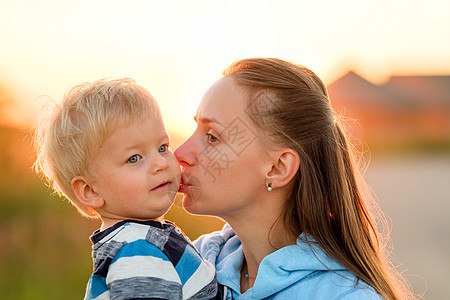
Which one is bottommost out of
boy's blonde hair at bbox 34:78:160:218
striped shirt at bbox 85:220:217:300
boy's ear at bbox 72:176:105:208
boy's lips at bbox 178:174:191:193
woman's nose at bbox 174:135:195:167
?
striped shirt at bbox 85:220:217:300

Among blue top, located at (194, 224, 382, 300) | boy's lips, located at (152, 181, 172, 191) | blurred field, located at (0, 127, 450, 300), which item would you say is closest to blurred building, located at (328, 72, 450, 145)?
blurred field, located at (0, 127, 450, 300)

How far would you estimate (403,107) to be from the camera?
25125 mm

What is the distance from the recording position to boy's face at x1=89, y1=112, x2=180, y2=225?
2.35 meters

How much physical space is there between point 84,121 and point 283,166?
34.9 inches

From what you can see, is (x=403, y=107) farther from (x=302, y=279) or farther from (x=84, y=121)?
(x=84, y=121)

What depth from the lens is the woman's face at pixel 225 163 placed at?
260cm

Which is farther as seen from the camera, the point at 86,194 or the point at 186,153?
the point at 186,153

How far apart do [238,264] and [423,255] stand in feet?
16.7

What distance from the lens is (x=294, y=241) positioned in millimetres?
2666

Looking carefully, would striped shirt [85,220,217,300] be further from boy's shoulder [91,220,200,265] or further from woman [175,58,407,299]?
woman [175,58,407,299]

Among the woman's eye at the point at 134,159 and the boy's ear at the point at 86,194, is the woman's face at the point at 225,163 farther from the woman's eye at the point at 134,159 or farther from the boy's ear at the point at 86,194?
the boy's ear at the point at 86,194

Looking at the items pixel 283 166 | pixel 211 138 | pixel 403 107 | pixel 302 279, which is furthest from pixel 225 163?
pixel 403 107

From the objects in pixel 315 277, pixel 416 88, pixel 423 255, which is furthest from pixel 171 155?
pixel 416 88

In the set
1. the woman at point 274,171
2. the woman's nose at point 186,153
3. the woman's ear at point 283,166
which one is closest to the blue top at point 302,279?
the woman at point 274,171
